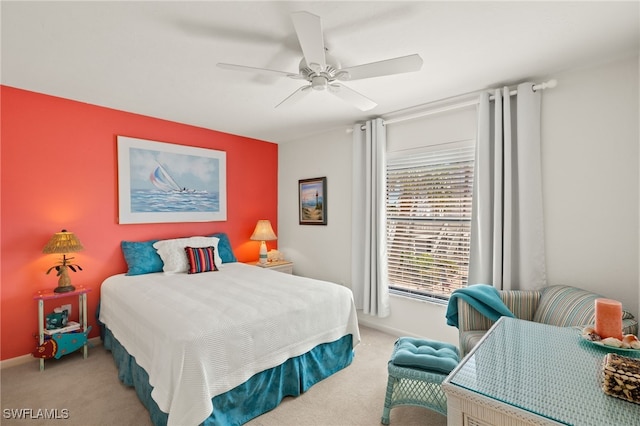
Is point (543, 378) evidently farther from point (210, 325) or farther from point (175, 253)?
point (175, 253)

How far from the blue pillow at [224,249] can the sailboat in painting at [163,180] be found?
80cm

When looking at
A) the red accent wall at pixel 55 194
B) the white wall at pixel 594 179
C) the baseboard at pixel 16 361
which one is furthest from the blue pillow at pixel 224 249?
the white wall at pixel 594 179

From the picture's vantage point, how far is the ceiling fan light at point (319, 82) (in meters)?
2.07

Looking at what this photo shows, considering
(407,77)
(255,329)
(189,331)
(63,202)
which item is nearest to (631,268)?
(407,77)

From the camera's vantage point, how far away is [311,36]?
5.16 feet

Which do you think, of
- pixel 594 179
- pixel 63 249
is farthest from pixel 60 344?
pixel 594 179

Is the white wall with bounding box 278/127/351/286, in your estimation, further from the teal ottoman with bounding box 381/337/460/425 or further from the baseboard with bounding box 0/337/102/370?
the baseboard with bounding box 0/337/102/370

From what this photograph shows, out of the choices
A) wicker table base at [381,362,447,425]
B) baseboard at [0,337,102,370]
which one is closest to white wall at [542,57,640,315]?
wicker table base at [381,362,447,425]

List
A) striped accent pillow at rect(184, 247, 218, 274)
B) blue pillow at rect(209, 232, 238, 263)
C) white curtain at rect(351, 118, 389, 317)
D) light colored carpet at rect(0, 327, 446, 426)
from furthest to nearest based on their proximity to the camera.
Answer: 1. blue pillow at rect(209, 232, 238, 263)
2. white curtain at rect(351, 118, 389, 317)
3. striped accent pillow at rect(184, 247, 218, 274)
4. light colored carpet at rect(0, 327, 446, 426)

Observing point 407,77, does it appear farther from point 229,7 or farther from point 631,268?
point 631,268

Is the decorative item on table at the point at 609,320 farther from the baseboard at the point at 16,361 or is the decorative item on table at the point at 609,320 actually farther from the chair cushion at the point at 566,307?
the baseboard at the point at 16,361

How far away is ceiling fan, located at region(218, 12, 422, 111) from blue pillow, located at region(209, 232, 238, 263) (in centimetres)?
224

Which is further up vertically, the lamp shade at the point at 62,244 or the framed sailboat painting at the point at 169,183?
the framed sailboat painting at the point at 169,183

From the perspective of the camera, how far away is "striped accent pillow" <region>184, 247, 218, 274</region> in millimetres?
3330
